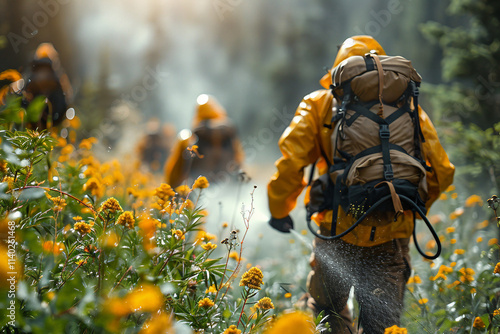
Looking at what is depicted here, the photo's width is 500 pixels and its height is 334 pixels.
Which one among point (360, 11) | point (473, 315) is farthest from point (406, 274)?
point (360, 11)

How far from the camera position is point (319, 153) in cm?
269

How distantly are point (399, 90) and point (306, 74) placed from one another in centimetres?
1765

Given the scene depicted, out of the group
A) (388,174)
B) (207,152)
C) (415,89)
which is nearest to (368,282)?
(388,174)

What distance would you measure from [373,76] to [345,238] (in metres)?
1.01

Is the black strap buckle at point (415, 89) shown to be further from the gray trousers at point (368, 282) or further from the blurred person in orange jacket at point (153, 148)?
the blurred person in orange jacket at point (153, 148)

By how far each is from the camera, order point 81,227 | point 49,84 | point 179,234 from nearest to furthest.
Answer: point 81,227 → point 179,234 → point 49,84

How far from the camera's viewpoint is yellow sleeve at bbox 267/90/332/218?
2.57m

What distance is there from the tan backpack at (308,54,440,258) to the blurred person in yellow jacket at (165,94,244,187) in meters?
2.42

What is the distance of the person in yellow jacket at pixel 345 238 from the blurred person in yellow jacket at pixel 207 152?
1.98m

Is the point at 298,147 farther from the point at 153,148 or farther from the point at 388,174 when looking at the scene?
the point at 153,148

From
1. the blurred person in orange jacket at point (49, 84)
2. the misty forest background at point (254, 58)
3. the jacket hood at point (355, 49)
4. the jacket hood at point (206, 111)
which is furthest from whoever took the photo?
the jacket hood at point (206, 111)

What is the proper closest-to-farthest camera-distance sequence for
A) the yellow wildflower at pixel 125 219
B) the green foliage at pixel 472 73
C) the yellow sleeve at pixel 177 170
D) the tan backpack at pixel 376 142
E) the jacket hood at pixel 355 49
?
the yellow wildflower at pixel 125 219, the tan backpack at pixel 376 142, the jacket hood at pixel 355 49, the yellow sleeve at pixel 177 170, the green foliage at pixel 472 73

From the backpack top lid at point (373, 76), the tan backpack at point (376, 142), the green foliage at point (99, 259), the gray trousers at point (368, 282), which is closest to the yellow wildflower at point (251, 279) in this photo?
the green foliage at point (99, 259)

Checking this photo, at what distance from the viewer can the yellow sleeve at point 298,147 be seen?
101 inches
